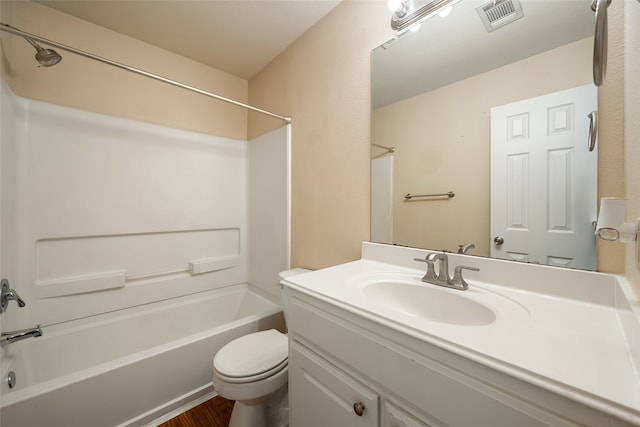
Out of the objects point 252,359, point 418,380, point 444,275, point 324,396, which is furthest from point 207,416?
point 444,275

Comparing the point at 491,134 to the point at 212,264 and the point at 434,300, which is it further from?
the point at 212,264

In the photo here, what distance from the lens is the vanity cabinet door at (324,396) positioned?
658 millimetres

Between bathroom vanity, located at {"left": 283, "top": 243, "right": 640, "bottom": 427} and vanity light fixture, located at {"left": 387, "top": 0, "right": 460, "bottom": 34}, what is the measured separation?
108 centimetres

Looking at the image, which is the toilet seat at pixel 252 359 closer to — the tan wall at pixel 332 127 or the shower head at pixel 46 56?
the tan wall at pixel 332 127

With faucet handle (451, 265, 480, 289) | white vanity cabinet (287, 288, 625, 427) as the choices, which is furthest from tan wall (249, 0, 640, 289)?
white vanity cabinet (287, 288, 625, 427)

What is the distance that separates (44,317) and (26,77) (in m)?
1.43

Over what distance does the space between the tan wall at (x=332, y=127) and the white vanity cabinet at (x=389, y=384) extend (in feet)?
2.12

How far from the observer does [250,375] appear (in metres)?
1.06

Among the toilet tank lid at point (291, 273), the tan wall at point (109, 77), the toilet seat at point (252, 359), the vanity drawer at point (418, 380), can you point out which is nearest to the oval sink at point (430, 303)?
the vanity drawer at point (418, 380)

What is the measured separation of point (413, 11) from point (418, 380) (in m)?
1.42

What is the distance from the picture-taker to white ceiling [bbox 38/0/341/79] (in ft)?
4.75

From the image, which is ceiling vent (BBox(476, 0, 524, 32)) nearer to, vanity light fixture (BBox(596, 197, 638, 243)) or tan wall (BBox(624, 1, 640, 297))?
tan wall (BBox(624, 1, 640, 297))

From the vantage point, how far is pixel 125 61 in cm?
172

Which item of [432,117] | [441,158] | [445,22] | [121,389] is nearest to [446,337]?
[441,158]
